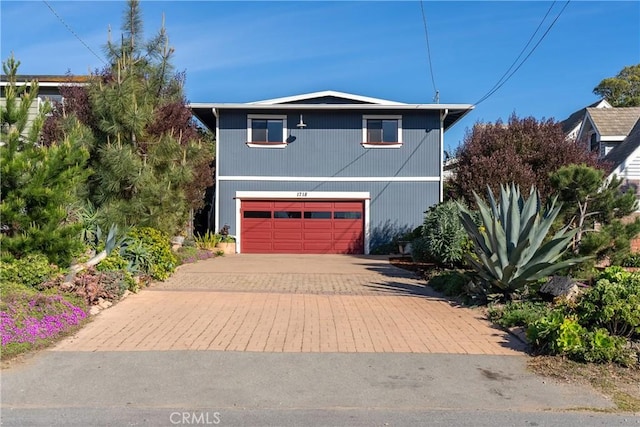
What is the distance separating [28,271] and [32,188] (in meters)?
1.28

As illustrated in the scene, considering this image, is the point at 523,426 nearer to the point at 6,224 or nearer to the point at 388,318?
the point at 388,318

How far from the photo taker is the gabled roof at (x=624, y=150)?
885 inches

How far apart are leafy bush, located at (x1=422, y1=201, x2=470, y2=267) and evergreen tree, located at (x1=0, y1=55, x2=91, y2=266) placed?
26.9ft

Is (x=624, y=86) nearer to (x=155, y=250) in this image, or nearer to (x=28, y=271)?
(x=155, y=250)

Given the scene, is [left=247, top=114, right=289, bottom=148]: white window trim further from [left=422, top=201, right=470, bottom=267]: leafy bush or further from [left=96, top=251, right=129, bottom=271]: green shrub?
[left=96, top=251, right=129, bottom=271]: green shrub

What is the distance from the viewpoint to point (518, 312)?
8188 mm

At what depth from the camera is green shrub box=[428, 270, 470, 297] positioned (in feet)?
34.9

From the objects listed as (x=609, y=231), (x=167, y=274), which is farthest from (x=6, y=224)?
(x=609, y=231)

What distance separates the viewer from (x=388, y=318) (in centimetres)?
855

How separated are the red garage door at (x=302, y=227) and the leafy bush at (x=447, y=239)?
8.15m

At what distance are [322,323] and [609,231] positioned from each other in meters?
6.03

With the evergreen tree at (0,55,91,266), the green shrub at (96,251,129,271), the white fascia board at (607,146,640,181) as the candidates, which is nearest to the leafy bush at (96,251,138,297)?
the green shrub at (96,251,129,271)

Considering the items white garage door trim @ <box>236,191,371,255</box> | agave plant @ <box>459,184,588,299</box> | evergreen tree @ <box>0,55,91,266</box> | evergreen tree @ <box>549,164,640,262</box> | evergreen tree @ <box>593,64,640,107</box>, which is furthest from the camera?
evergreen tree @ <box>593,64,640,107</box>

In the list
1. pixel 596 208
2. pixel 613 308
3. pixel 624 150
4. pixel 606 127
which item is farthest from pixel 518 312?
pixel 606 127
